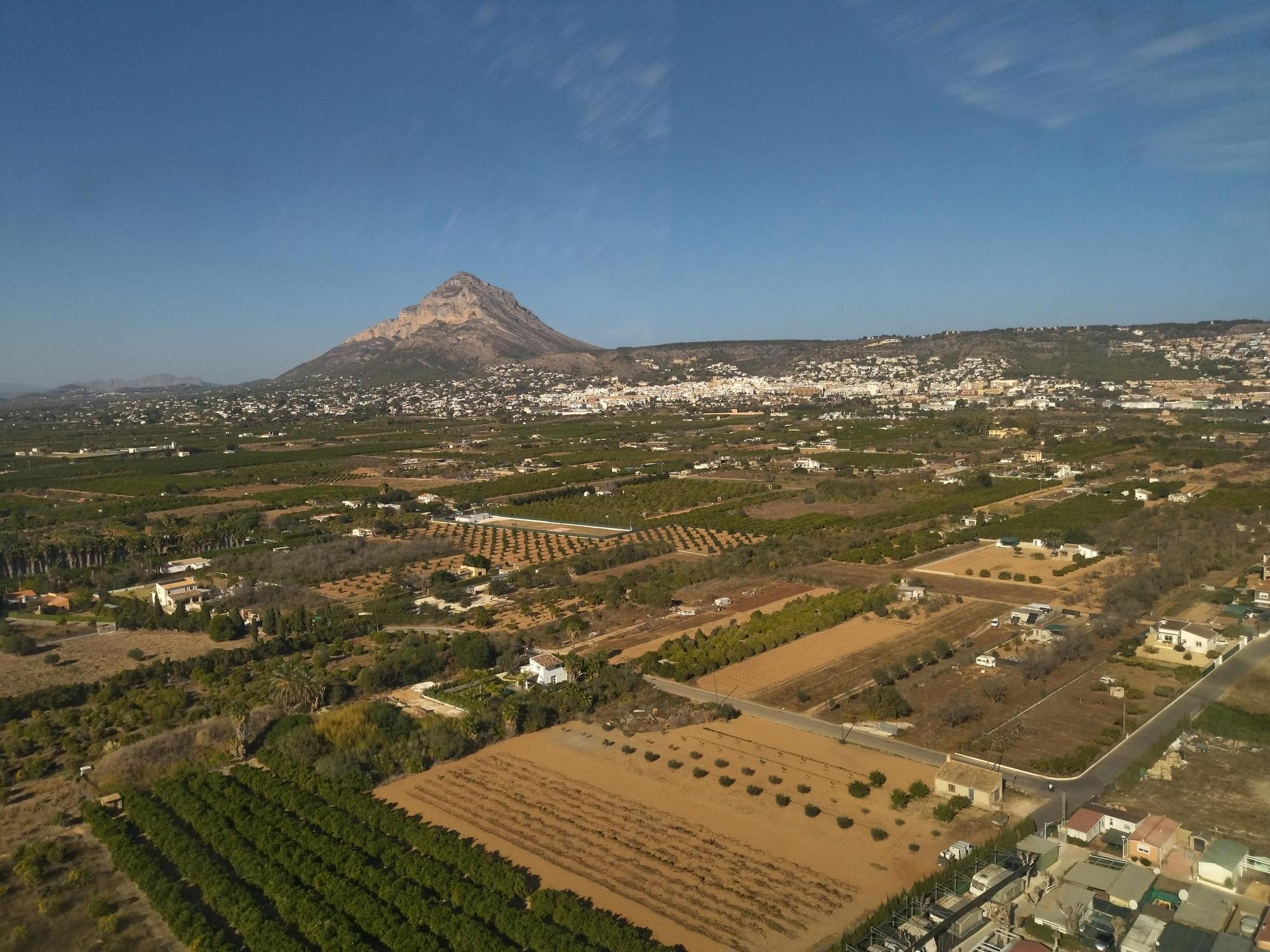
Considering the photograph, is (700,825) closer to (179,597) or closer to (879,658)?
(879,658)

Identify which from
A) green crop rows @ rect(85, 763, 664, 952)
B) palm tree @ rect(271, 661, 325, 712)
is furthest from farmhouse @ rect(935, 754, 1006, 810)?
palm tree @ rect(271, 661, 325, 712)

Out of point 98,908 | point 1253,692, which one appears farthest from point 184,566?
point 1253,692

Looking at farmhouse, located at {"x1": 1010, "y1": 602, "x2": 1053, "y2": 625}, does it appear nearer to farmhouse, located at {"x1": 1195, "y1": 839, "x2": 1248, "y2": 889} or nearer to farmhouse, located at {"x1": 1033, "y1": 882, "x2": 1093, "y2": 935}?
farmhouse, located at {"x1": 1195, "y1": 839, "x2": 1248, "y2": 889}

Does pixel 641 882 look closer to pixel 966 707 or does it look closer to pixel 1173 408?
pixel 966 707

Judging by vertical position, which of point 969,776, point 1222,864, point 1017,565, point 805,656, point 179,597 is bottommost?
point 1017,565

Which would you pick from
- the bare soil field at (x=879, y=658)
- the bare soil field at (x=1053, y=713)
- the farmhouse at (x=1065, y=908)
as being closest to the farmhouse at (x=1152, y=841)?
the farmhouse at (x=1065, y=908)

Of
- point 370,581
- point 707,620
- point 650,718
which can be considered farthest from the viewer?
point 370,581

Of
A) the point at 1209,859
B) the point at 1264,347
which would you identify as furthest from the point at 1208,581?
the point at 1264,347
